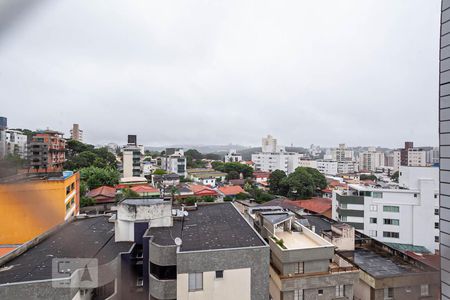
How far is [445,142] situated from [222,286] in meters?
2.29

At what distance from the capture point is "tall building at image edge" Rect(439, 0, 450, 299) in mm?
848

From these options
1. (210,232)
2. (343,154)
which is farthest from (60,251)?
(343,154)

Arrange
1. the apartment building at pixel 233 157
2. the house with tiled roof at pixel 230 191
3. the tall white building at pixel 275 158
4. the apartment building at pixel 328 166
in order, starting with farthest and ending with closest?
Result: the apartment building at pixel 233 157 < the apartment building at pixel 328 166 < the tall white building at pixel 275 158 < the house with tiled roof at pixel 230 191

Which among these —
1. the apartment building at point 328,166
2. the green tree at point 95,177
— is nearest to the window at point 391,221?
the green tree at point 95,177

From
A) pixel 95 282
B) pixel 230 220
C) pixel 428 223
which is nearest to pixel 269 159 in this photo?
pixel 428 223

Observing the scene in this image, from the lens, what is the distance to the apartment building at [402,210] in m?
6.67

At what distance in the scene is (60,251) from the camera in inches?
80.8

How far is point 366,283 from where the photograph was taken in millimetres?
3221

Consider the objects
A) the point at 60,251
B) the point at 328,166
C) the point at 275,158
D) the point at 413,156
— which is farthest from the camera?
the point at 275,158

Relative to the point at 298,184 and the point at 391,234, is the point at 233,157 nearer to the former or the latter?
the point at 298,184

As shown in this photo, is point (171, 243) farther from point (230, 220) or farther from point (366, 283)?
point (366, 283)

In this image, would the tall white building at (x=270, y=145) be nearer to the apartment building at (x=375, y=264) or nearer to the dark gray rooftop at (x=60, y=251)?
the apartment building at (x=375, y=264)

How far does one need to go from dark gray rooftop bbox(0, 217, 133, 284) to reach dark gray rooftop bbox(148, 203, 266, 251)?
0.54 m

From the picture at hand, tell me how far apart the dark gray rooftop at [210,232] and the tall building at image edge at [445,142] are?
197 centimetres
